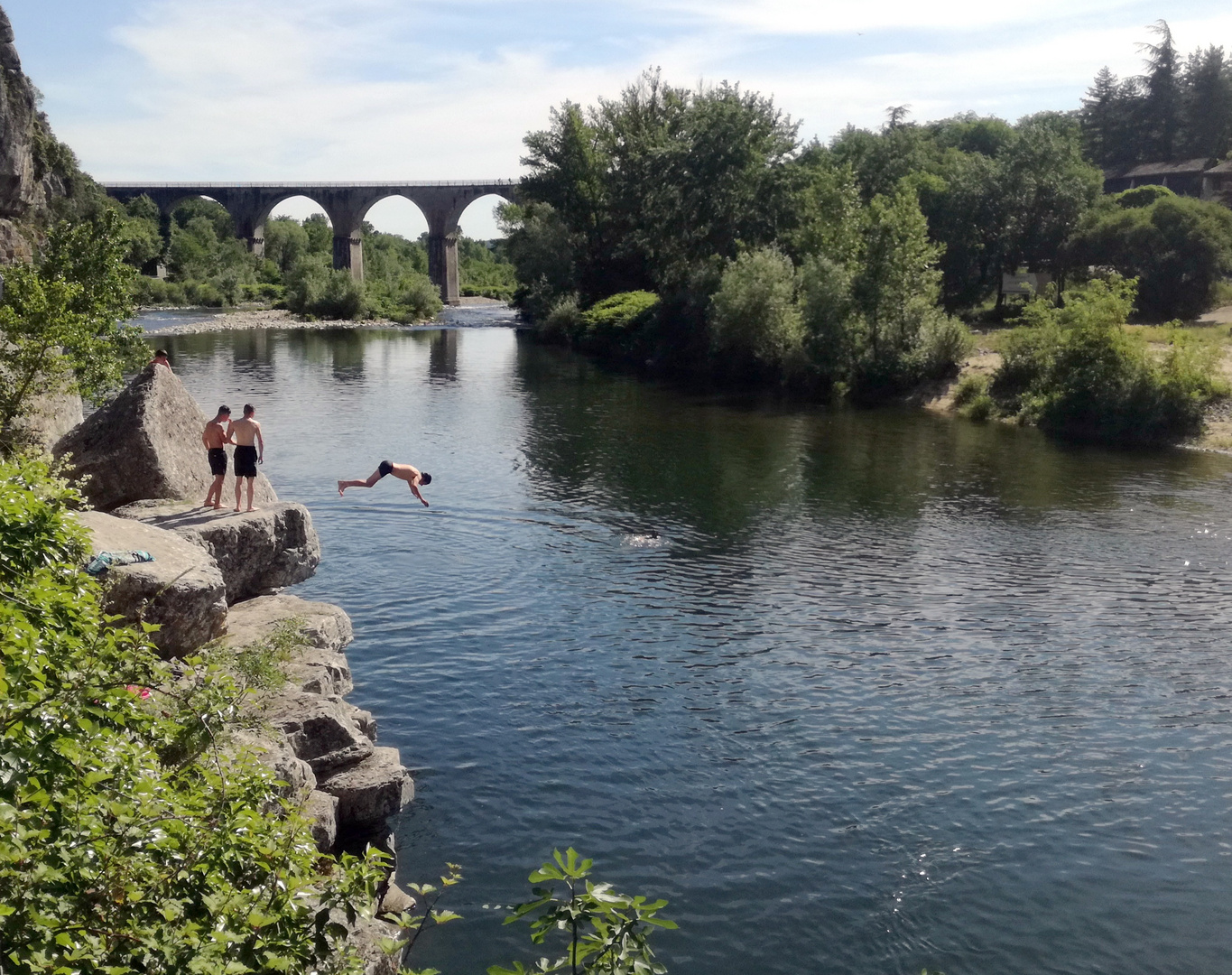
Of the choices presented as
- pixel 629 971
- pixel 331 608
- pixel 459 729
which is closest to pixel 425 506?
pixel 331 608

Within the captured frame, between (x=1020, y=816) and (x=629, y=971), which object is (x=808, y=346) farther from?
(x=629, y=971)

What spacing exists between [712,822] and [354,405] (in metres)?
35.5

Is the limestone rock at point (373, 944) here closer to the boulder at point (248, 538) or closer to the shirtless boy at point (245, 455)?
the boulder at point (248, 538)

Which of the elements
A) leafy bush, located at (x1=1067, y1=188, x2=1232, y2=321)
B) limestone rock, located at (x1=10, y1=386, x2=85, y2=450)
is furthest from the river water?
leafy bush, located at (x1=1067, y1=188, x2=1232, y2=321)

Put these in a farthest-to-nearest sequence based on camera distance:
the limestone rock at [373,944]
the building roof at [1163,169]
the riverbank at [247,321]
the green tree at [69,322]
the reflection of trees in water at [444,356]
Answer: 1. the building roof at [1163,169]
2. the riverbank at [247,321]
3. the reflection of trees in water at [444,356]
4. the green tree at [69,322]
5. the limestone rock at [373,944]

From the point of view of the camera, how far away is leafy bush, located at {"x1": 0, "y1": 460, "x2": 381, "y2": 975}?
586 centimetres

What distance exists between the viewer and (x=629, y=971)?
5.84 m

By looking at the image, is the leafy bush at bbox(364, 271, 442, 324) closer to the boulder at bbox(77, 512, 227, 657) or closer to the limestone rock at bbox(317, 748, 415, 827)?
the boulder at bbox(77, 512, 227, 657)

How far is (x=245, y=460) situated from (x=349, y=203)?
359ft

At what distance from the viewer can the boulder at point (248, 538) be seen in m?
17.9

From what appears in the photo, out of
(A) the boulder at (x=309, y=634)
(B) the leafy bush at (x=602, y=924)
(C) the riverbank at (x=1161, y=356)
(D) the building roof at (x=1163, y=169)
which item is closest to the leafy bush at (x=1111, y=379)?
(C) the riverbank at (x=1161, y=356)

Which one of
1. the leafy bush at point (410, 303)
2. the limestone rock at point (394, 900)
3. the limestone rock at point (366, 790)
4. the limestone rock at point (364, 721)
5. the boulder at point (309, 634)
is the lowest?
the limestone rock at point (394, 900)

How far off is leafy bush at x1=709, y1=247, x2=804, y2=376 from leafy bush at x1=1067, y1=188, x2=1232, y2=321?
716 inches

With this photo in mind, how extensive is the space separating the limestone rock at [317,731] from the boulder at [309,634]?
77 cm
